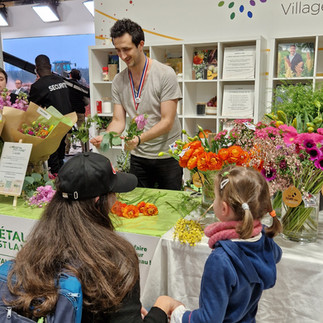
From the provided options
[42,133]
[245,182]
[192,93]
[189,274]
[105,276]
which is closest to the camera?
[105,276]

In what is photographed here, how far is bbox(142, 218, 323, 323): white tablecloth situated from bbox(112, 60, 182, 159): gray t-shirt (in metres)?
1.04

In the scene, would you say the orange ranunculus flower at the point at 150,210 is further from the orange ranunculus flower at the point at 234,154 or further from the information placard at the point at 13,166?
the information placard at the point at 13,166

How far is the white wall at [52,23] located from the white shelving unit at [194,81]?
3491mm

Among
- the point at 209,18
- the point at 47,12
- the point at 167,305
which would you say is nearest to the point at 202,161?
the point at 167,305

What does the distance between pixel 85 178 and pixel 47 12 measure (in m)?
8.00

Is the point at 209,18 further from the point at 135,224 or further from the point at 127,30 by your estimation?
the point at 135,224

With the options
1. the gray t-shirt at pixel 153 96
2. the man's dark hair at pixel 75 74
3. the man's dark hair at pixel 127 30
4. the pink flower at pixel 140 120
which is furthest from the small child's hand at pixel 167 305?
the man's dark hair at pixel 75 74

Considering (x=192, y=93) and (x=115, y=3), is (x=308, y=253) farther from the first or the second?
(x=115, y=3)

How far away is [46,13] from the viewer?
26.8 feet

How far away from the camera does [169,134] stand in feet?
8.73

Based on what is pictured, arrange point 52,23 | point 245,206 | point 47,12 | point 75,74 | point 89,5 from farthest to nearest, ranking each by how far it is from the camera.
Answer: point 52,23, point 47,12, point 89,5, point 75,74, point 245,206

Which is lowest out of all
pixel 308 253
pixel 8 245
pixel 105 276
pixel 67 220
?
pixel 8 245

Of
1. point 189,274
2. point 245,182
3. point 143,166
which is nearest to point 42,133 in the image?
point 143,166

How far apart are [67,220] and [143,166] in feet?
5.43
